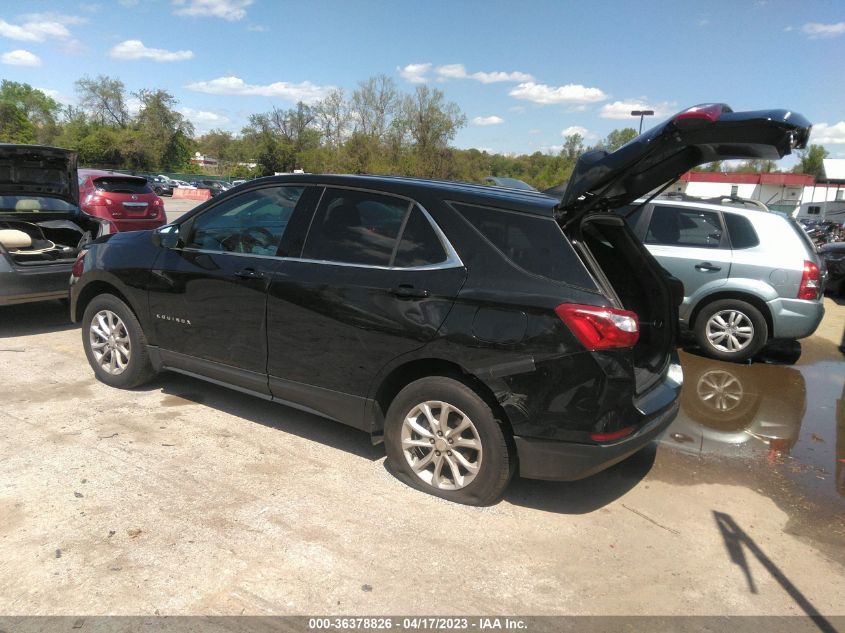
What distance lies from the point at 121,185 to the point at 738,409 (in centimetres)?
1205

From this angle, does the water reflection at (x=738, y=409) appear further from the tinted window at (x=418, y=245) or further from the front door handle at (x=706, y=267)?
the tinted window at (x=418, y=245)

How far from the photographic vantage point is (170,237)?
14.8 feet

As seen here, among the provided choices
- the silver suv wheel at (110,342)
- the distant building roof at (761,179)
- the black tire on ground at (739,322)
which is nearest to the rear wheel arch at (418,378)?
the silver suv wheel at (110,342)

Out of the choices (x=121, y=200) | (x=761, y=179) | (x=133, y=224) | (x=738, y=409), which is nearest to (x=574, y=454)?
(x=738, y=409)

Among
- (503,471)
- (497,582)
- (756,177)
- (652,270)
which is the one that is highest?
(756,177)

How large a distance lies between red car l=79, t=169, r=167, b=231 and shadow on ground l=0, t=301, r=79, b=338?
12.2 feet

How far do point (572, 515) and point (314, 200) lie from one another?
251 cm

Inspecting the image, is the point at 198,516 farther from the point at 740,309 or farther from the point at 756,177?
the point at 756,177

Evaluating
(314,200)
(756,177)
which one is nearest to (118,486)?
(314,200)

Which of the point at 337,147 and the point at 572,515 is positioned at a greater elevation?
the point at 337,147

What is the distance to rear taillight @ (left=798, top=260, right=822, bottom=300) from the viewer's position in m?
6.39

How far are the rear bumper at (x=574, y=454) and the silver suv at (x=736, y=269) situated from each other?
394 centimetres

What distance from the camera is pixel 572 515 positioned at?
345 cm

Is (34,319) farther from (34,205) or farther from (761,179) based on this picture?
(761,179)
